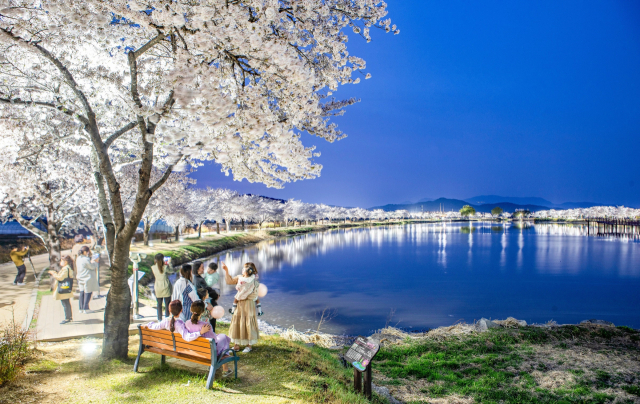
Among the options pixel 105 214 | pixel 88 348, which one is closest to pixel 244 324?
pixel 88 348

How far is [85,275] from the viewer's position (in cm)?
1054

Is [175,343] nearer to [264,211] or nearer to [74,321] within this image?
[74,321]

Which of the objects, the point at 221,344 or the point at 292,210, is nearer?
the point at 221,344

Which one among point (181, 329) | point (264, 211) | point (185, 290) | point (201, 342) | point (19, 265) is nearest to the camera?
point (201, 342)

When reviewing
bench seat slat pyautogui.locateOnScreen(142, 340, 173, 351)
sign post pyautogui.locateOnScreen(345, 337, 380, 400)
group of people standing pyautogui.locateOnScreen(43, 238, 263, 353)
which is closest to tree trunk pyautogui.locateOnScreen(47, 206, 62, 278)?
group of people standing pyautogui.locateOnScreen(43, 238, 263, 353)

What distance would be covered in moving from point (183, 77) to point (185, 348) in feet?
13.9

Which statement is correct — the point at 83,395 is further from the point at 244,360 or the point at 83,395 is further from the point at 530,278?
the point at 530,278

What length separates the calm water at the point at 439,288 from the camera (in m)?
18.4

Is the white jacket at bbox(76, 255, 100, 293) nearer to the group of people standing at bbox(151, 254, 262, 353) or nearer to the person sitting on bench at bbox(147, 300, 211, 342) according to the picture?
the group of people standing at bbox(151, 254, 262, 353)

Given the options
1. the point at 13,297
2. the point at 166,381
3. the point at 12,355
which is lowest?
the point at 13,297

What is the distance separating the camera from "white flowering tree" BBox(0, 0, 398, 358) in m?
4.78

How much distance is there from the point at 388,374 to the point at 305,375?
2952 mm

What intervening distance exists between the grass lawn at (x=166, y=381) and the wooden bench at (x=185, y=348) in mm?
318

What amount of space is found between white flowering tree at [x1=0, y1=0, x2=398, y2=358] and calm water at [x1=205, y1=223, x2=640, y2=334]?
1081 centimetres
